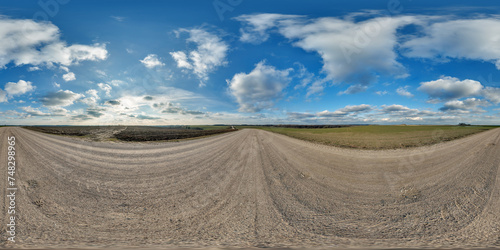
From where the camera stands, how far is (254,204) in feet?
21.8

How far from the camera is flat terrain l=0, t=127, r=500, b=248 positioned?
4934mm

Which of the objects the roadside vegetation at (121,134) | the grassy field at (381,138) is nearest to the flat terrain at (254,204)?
the grassy field at (381,138)

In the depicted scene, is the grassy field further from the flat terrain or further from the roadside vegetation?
the roadside vegetation

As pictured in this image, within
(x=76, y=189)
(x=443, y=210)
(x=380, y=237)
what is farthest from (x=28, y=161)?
(x=443, y=210)

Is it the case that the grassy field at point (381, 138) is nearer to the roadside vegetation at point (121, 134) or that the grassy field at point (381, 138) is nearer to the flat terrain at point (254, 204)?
the flat terrain at point (254, 204)

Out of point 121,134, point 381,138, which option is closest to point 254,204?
point 381,138

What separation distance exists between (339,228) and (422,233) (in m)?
1.92

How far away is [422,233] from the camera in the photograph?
5.29 metres

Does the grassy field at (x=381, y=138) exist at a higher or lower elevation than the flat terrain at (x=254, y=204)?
higher

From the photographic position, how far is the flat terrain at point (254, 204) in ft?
16.2

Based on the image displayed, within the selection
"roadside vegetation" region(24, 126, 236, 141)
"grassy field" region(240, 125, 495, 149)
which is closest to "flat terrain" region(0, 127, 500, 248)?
"grassy field" region(240, 125, 495, 149)

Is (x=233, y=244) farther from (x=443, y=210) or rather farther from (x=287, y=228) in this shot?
(x=443, y=210)

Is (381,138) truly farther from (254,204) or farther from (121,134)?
(121,134)

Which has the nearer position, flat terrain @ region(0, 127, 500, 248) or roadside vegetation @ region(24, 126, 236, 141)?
flat terrain @ region(0, 127, 500, 248)
